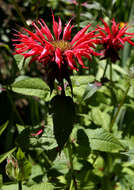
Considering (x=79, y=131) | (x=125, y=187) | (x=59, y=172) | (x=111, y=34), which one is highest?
(x=111, y=34)

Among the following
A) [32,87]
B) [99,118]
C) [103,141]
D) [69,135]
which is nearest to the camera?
[69,135]

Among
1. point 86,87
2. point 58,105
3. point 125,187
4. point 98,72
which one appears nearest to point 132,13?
point 98,72

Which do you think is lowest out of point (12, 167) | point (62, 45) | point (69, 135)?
point (12, 167)

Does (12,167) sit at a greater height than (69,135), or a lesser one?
lesser

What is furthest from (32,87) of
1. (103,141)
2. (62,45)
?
(103,141)

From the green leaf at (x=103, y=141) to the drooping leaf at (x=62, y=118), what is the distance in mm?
153

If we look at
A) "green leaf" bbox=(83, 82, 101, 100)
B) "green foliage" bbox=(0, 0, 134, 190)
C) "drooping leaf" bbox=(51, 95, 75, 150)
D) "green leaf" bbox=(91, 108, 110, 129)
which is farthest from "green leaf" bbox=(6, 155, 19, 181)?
"green leaf" bbox=(91, 108, 110, 129)

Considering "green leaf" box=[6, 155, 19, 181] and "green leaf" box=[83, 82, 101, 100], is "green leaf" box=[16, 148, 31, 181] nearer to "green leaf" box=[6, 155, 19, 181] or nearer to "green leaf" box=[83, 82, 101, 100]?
"green leaf" box=[6, 155, 19, 181]

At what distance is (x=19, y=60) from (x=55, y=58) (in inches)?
9.6

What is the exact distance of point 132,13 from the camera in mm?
1794

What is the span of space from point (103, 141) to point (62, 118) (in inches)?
7.4

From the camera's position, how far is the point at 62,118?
613 mm

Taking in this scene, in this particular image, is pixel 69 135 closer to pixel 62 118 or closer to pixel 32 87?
pixel 62 118

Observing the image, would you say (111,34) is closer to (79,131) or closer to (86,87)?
(86,87)
